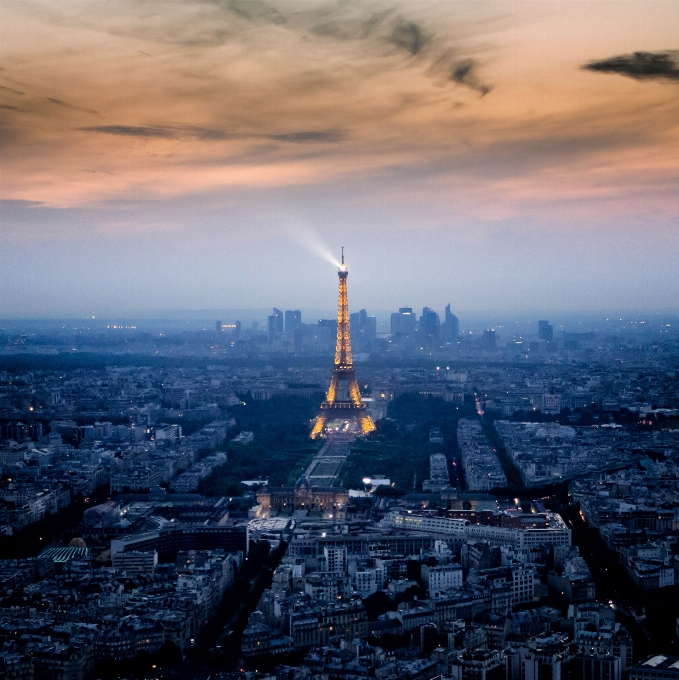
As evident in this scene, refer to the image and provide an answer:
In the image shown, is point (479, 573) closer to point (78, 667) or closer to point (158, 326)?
point (78, 667)

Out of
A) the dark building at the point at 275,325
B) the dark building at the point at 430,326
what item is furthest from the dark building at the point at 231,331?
the dark building at the point at 430,326

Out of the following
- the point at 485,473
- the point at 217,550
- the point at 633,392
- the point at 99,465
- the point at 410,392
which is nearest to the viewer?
the point at 217,550

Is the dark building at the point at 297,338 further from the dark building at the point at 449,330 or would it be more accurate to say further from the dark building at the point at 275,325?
the dark building at the point at 449,330

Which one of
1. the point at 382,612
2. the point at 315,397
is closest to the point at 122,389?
the point at 315,397

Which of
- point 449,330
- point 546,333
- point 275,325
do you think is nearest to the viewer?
point 546,333

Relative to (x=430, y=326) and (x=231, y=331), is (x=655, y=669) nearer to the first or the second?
(x=430, y=326)

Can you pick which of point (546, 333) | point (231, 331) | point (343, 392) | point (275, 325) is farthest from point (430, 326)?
point (343, 392)
